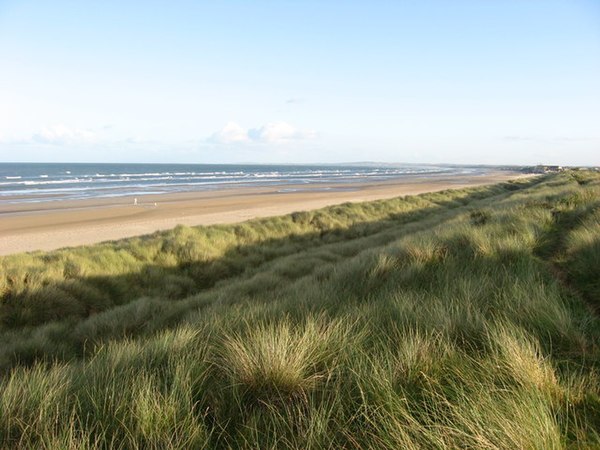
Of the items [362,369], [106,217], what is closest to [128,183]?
[106,217]

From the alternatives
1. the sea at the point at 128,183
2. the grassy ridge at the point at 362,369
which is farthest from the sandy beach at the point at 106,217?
the grassy ridge at the point at 362,369

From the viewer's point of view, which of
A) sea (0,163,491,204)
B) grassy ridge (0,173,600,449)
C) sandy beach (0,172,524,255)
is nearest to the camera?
grassy ridge (0,173,600,449)

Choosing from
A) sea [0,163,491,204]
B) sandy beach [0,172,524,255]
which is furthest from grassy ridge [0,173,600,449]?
sea [0,163,491,204]

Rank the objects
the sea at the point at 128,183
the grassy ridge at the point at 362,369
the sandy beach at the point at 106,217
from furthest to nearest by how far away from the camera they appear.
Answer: the sea at the point at 128,183 < the sandy beach at the point at 106,217 < the grassy ridge at the point at 362,369

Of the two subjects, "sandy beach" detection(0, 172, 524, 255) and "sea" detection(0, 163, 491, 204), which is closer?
"sandy beach" detection(0, 172, 524, 255)

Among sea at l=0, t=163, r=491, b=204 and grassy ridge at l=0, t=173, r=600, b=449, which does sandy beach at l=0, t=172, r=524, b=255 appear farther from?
grassy ridge at l=0, t=173, r=600, b=449

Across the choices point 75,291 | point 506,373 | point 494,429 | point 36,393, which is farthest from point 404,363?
point 75,291

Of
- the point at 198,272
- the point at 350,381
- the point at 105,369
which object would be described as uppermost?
the point at 350,381

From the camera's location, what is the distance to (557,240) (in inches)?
298

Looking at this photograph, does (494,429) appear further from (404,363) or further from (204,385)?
(204,385)

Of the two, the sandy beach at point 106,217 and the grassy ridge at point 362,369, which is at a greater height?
the grassy ridge at point 362,369

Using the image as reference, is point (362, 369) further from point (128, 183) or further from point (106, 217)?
point (128, 183)

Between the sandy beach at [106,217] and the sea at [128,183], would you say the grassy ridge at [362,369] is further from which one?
the sea at [128,183]

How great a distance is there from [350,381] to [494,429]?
2.93 ft
